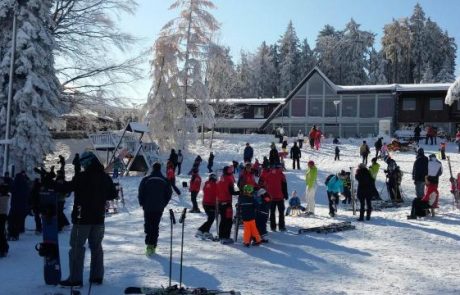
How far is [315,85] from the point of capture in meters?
50.4

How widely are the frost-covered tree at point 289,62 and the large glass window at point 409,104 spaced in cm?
2789

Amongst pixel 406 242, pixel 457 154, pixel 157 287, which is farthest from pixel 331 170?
pixel 157 287

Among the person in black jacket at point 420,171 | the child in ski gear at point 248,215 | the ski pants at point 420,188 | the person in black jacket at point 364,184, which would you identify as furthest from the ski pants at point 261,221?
the ski pants at point 420,188

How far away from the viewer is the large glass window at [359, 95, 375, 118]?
48.4m

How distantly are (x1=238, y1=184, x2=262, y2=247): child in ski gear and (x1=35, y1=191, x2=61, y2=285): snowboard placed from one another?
13.2 feet

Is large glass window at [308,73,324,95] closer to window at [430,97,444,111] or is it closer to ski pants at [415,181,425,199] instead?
window at [430,97,444,111]

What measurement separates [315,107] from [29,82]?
32030 millimetres

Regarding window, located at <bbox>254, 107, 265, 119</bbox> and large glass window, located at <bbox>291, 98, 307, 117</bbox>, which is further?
window, located at <bbox>254, 107, 265, 119</bbox>

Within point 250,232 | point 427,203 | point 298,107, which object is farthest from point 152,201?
point 298,107

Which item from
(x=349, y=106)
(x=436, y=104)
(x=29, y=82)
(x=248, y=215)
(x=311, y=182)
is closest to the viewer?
(x=248, y=215)

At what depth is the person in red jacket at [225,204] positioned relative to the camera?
1150 centimetres

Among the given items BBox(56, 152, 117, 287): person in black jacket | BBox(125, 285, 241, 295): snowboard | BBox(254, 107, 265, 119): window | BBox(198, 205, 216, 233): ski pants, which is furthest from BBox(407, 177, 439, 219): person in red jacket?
BBox(254, 107, 265, 119): window

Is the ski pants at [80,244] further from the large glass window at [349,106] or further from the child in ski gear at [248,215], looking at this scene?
the large glass window at [349,106]

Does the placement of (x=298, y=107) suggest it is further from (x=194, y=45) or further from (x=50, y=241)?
(x=50, y=241)
